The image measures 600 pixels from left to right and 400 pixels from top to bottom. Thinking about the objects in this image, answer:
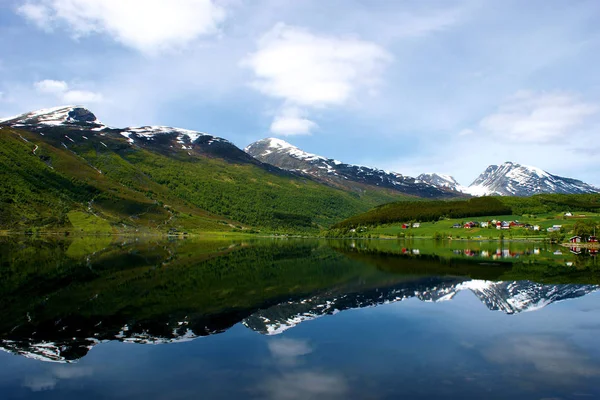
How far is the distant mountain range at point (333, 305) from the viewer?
1816 cm

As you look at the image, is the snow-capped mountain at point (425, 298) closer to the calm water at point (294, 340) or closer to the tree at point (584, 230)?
the calm water at point (294, 340)

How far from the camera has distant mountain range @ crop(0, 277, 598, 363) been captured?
18.2 meters

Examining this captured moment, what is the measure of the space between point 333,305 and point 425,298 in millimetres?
7800

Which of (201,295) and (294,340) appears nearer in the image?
(294,340)

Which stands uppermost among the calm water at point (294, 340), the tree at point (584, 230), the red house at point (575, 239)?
the tree at point (584, 230)

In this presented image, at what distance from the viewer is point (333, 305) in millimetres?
28969

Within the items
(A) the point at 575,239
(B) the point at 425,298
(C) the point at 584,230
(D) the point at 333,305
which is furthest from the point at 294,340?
(A) the point at 575,239

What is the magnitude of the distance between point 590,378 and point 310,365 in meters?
9.99

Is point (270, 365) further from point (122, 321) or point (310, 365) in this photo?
point (122, 321)

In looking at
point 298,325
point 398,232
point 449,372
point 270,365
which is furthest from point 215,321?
point 398,232

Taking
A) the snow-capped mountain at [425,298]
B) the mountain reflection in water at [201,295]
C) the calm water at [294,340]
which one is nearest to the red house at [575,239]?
the mountain reflection in water at [201,295]

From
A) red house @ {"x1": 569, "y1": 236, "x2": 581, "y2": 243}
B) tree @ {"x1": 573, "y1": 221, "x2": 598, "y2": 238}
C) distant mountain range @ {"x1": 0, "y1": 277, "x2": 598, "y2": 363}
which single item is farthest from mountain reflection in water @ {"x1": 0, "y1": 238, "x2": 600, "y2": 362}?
red house @ {"x1": 569, "y1": 236, "x2": 581, "y2": 243}

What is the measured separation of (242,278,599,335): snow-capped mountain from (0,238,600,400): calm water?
15 centimetres

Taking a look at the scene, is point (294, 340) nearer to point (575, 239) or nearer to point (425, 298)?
point (425, 298)
